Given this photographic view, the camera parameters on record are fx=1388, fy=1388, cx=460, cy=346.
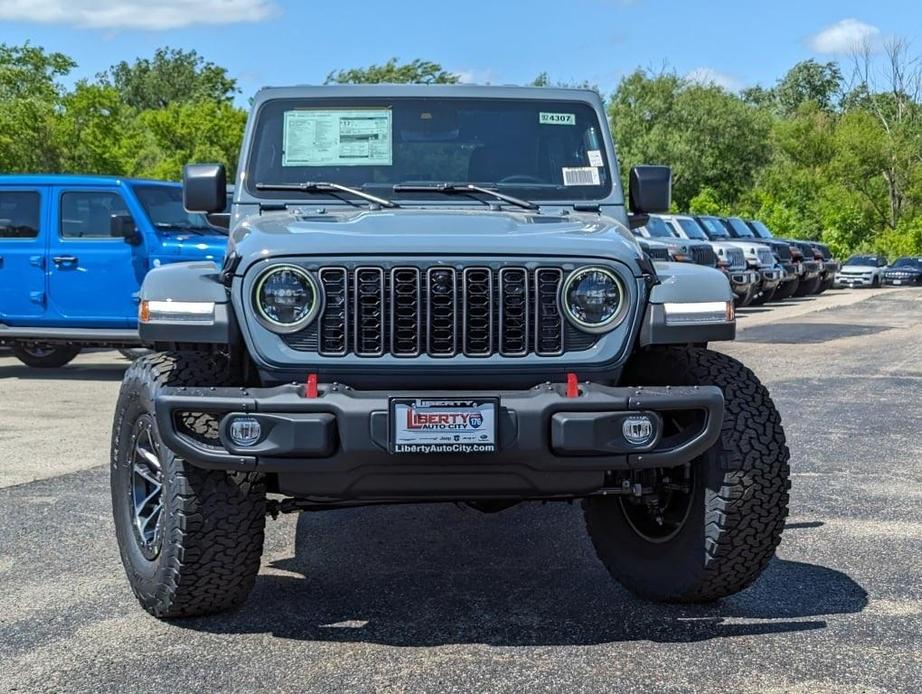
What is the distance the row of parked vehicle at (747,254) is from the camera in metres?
23.7

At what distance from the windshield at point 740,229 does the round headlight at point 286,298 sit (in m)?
27.3

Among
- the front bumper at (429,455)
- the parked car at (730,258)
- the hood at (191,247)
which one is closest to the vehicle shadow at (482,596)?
the front bumper at (429,455)

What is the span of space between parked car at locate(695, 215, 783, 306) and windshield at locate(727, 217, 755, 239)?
507mm

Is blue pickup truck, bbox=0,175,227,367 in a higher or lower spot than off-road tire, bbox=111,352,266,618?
higher

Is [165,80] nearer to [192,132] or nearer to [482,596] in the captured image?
[192,132]

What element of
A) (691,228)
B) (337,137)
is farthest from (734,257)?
(337,137)

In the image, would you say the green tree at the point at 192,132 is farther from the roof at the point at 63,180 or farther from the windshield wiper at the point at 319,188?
the windshield wiper at the point at 319,188

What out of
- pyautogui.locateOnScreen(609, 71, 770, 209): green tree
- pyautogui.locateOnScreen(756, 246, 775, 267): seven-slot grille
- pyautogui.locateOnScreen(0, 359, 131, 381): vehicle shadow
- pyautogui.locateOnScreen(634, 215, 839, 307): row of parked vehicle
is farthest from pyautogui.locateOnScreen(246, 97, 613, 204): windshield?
pyautogui.locateOnScreen(609, 71, 770, 209): green tree

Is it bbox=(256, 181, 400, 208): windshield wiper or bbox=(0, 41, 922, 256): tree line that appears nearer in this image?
bbox=(256, 181, 400, 208): windshield wiper

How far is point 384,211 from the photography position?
5.51 meters

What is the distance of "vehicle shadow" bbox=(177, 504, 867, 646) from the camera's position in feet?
15.7

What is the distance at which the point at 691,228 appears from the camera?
27734 millimetres

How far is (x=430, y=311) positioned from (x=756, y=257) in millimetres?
25329

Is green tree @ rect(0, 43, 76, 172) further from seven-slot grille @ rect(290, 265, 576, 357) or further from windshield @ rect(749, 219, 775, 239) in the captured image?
seven-slot grille @ rect(290, 265, 576, 357)
